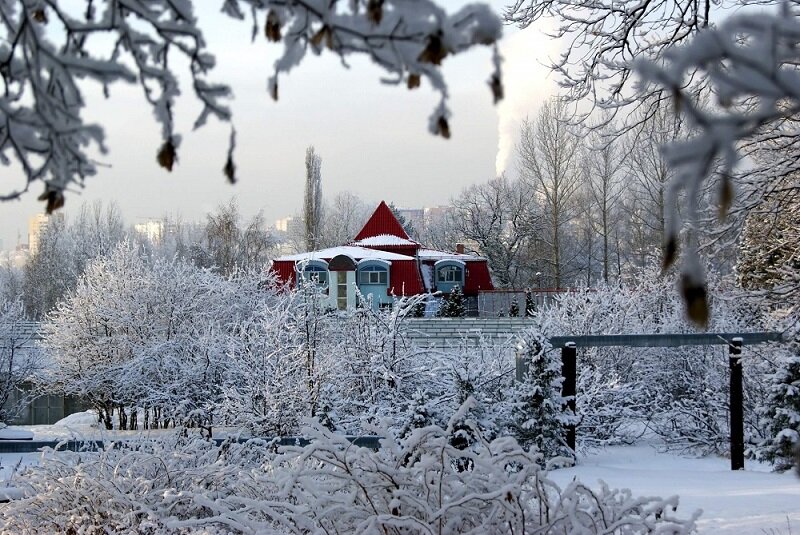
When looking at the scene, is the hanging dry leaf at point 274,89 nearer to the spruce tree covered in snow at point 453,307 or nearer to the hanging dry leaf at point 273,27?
the hanging dry leaf at point 273,27

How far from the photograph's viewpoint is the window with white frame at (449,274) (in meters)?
31.2

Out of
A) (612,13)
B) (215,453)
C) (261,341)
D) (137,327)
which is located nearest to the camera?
(215,453)

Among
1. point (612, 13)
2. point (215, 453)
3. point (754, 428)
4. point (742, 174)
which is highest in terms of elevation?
point (612, 13)

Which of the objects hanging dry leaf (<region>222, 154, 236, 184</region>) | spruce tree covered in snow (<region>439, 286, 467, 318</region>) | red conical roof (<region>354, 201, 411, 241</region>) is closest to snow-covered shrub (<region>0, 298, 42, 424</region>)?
spruce tree covered in snow (<region>439, 286, 467, 318</region>)

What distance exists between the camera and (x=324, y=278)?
28.5 m

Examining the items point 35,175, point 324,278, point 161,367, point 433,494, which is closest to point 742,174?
point 433,494

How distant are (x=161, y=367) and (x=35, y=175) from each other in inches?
532

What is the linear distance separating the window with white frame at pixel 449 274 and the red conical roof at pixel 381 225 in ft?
12.4

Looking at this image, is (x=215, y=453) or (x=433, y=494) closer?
(x=433, y=494)

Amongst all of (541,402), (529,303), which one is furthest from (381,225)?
(541,402)

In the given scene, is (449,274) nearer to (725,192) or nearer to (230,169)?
(230,169)

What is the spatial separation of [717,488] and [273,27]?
657cm

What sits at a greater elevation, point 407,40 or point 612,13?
point 612,13

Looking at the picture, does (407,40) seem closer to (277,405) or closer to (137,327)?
(277,405)
